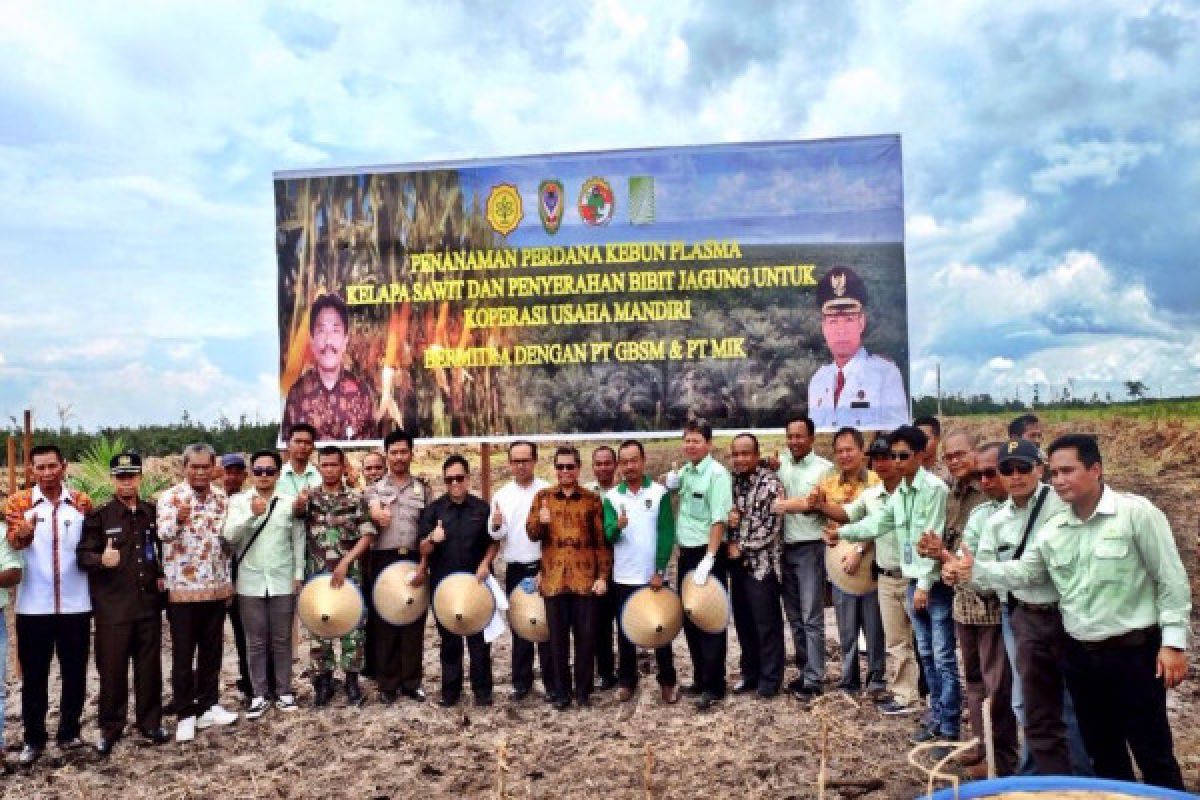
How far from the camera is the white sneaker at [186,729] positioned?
6.02 metres

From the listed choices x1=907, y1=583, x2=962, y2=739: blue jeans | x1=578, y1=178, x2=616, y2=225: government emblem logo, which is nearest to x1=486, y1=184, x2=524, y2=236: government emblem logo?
x1=578, y1=178, x2=616, y2=225: government emblem logo

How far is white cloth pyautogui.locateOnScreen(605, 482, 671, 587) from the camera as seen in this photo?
20.6 feet

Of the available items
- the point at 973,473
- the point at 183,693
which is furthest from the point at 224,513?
the point at 973,473

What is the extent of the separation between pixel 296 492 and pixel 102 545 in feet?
4.16

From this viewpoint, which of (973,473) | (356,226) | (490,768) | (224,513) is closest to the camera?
(973,473)

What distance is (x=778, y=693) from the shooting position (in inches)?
251

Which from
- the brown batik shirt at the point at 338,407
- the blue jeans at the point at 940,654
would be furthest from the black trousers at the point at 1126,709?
the brown batik shirt at the point at 338,407

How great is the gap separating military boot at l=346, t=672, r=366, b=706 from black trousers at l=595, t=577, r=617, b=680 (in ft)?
5.22

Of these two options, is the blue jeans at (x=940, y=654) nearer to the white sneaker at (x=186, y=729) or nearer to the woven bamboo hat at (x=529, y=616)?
the woven bamboo hat at (x=529, y=616)

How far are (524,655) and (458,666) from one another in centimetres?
43

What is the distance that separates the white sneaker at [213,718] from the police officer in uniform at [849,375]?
16.5ft

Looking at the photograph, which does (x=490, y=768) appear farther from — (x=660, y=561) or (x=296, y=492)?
(x=296, y=492)

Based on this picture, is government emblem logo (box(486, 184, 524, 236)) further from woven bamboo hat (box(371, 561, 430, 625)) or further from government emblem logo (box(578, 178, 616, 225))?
woven bamboo hat (box(371, 561, 430, 625))

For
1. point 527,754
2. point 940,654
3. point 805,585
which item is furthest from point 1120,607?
point 527,754
